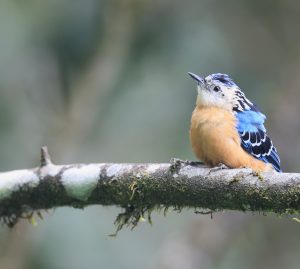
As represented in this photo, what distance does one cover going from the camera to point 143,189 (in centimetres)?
502

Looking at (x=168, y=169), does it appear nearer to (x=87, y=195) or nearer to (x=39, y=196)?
(x=87, y=195)

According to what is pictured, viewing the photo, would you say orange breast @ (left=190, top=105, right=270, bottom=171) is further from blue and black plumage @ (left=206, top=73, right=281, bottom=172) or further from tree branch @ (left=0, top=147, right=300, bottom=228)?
tree branch @ (left=0, top=147, right=300, bottom=228)

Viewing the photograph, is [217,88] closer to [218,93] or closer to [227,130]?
[218,93]

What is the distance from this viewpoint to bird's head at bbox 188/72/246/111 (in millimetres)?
6012

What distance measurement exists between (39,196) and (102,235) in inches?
118

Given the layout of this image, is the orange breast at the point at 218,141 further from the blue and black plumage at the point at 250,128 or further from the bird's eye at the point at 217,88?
the bird's eye at the point at 217,88

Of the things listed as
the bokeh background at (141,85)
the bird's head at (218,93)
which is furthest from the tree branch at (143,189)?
the bokeh background at (141,85)

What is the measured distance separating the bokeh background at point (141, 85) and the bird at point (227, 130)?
9.24ft

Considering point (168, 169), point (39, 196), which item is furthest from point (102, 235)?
point (168, 169)

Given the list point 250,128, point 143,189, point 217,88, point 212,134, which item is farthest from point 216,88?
point 143,189

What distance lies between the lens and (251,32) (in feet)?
34.2

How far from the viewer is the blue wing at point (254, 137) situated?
572cm

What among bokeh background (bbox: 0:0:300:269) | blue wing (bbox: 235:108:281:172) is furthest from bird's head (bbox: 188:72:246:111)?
bokeh background (bbox: 0:0:300:269)

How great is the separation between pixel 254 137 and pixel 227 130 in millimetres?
286
